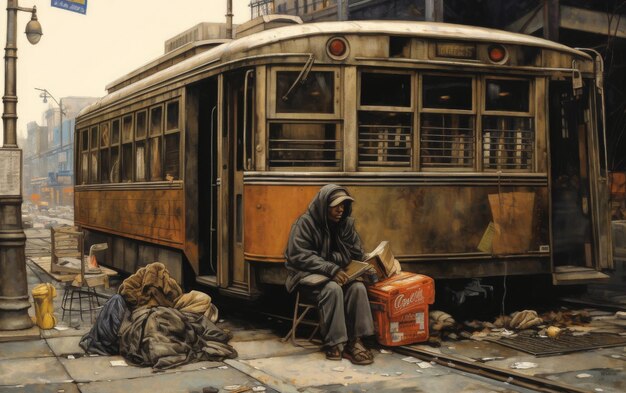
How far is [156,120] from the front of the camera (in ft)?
37.0

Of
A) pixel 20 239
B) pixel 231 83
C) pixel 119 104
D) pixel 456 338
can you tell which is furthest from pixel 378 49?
pixel 119 104

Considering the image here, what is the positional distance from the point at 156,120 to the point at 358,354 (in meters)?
5.42

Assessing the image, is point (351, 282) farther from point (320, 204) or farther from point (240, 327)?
point (240, 327)

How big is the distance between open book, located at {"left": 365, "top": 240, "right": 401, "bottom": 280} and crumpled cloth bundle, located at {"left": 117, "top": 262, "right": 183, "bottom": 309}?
2057 mm

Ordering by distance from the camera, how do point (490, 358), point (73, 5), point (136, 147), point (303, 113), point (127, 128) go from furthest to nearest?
point (127, 128)
point (136, 147)
point (73, 5)
point (303, 113)
point (490, 358)

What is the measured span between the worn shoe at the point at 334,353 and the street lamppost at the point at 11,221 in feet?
11.3

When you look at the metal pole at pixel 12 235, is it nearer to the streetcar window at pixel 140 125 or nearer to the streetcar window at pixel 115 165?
the streetcar window at pixel 140 125

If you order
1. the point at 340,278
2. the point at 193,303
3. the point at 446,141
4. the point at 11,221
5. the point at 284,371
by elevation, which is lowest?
the point at 284,371

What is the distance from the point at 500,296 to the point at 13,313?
18.8 ft

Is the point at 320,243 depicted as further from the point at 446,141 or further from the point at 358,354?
the point at 446,141

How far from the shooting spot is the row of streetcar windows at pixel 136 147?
10.7m

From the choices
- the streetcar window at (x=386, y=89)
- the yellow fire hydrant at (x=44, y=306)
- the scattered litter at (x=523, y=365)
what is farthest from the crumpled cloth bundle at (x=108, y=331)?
the scattered litter at (x=523, y=365)

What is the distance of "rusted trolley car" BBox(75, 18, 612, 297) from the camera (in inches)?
334

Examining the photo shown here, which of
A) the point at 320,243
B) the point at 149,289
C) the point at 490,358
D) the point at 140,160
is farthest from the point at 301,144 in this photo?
the point at 140,160
